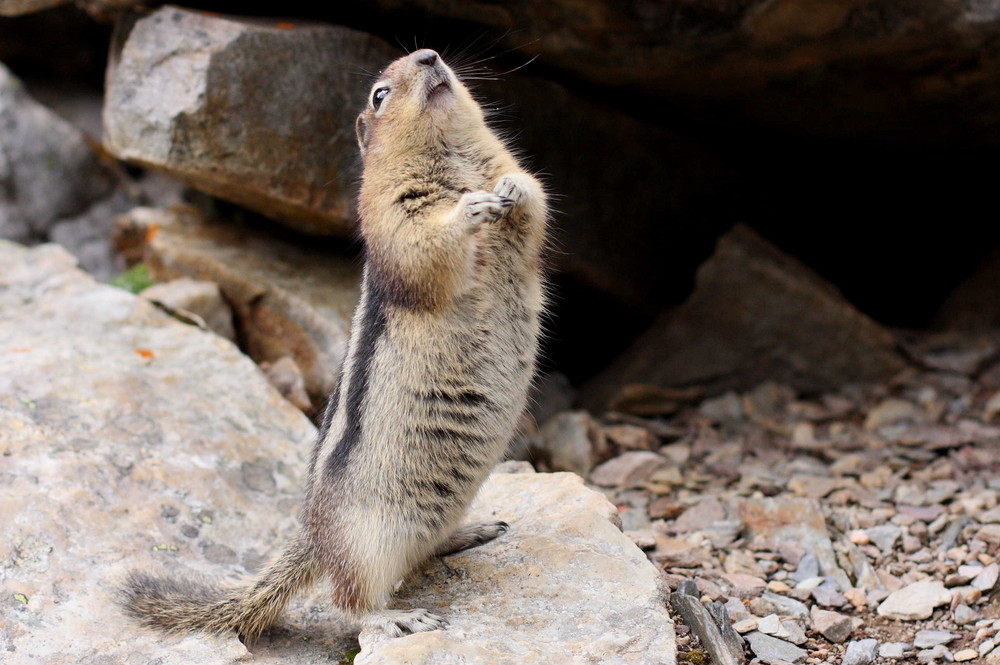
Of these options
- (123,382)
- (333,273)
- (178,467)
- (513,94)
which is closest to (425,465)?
(178,467)

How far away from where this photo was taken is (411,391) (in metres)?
4.20

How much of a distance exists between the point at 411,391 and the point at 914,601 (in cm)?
276

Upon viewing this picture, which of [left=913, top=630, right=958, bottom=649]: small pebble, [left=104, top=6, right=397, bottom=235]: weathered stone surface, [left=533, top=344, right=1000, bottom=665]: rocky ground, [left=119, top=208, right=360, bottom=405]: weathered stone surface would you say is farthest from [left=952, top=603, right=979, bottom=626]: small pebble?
[left=104, top=6, right=397, bottom=235]: weathered stone surface

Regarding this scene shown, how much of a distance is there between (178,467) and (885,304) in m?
7.75

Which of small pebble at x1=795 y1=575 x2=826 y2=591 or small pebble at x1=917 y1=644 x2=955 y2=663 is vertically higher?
small pebble at x1=917 y1=644 x2=955 y2=663

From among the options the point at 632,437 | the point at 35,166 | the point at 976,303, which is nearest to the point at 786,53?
the point at 632,437

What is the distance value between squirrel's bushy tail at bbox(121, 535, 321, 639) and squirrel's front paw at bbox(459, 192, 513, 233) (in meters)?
1.68

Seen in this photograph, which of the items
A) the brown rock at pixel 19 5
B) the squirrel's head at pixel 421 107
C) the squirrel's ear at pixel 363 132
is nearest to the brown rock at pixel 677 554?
the squirrel's head at pixel 421 107

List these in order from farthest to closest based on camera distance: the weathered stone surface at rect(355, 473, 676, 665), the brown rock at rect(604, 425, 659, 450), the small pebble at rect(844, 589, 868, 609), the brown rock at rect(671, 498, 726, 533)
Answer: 1. the brown rock at rect(604, 425, 659, 450)
2. the brown rock at rect(671, 498, 726, 533)
3. the small pebble at rect(844, 589, 868, 609)
4. the weathered stone surface at rect(355, 473, 676, 665)

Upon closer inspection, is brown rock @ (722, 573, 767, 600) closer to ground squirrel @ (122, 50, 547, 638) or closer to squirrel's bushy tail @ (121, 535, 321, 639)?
ground squirrel @ (122, 50, 547, 638)

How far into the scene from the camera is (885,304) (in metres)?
10.0

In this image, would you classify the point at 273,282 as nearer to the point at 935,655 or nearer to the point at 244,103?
the point at 244,103

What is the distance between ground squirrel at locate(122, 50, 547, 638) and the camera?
4.14m

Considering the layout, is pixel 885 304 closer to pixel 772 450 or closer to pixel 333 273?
pixel 772 450
